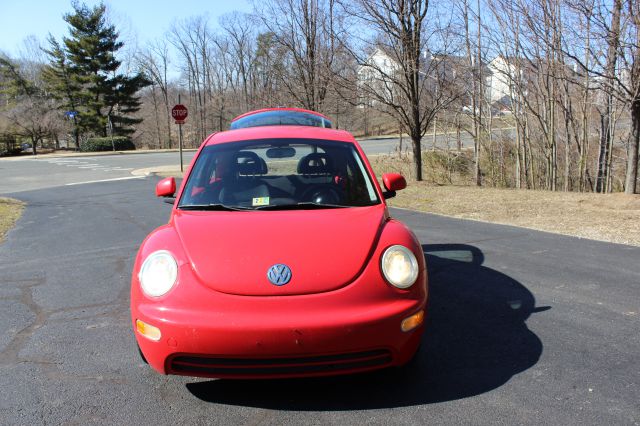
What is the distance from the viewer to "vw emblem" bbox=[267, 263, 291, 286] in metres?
2.55

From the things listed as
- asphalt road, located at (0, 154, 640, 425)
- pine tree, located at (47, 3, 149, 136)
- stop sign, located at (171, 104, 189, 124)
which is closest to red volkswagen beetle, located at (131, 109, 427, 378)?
asphalt road, located at (0, 154, 640, 425)

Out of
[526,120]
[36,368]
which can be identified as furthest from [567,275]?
[526,120]

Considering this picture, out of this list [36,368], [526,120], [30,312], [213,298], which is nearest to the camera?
[213,298]

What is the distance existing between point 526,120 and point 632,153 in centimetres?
470

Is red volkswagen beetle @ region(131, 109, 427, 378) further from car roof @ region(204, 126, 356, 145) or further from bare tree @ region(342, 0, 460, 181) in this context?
bare tree @ region(342, 0, 460, 181)

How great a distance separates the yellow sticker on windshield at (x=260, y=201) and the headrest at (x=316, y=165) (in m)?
0.53

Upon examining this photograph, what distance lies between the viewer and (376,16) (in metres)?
12.0

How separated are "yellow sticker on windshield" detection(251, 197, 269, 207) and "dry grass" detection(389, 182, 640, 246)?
5.34m

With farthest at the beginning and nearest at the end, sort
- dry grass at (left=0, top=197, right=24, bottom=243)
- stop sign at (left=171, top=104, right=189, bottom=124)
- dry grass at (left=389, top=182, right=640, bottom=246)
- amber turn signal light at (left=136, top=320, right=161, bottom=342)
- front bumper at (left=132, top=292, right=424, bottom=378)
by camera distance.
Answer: stop sign at (left=171, top=104, right=189, bottom=124) < dry grass at (left=0, top=197, right=24, bottom=243) < dry grass at (left=389, top=182, right=640, bottom=246) < amber turn signal light at (left=136, top=320, right=161, bottom=342) < front bumper at (left=132, top=292, right=424, bottom=378)

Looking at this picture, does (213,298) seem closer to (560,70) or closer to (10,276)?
(10,276)

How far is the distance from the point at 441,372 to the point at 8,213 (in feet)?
33.8

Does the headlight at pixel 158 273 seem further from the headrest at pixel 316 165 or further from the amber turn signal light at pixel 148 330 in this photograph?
the headrest at pixel 316 165

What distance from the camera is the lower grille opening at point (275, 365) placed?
244 cm

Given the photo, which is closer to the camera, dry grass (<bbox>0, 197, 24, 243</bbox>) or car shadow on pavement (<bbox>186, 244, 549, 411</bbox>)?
car shadow on pavement (<bbox>186, 244, 549, 411</bbox>)
